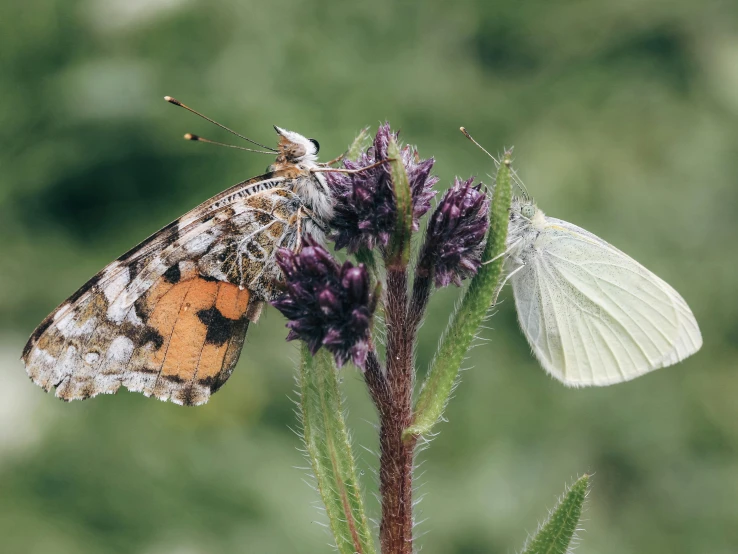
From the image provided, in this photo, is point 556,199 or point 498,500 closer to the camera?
point 498,500

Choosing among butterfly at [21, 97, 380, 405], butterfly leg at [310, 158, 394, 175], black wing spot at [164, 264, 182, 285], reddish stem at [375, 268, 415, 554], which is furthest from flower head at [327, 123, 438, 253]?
black wing spot at [164, 264, 182, 285]

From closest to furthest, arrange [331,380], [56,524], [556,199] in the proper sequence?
[331,380] < [56,524] < [556,199]

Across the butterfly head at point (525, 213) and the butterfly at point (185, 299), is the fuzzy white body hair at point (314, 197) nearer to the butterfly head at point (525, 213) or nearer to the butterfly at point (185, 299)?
the butterfly at point (185, 299)

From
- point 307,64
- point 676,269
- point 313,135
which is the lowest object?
point 676,269

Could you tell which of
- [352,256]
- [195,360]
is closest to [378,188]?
[352,256]

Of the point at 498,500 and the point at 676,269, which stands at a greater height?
the point at 676,269

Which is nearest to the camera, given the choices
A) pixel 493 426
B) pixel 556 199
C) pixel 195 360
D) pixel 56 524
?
pixel 195 360

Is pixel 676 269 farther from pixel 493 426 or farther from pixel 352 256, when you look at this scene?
pixel 352 256

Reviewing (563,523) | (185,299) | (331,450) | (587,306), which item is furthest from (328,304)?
(587,306)
